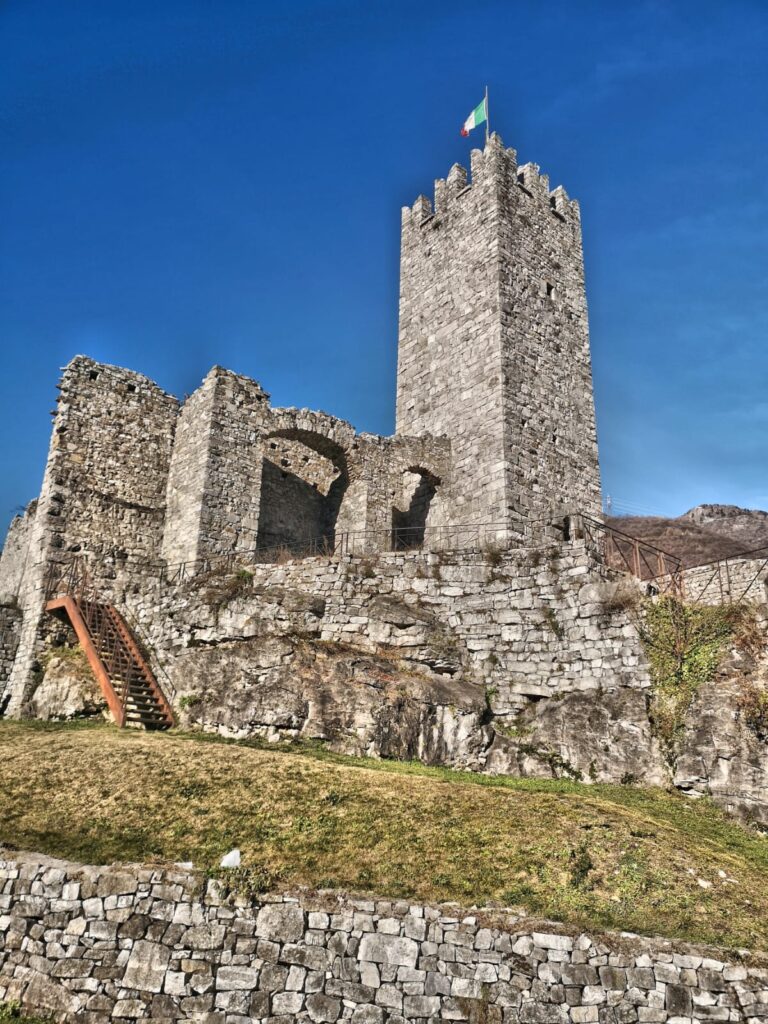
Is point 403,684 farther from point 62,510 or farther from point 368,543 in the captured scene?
point 62,510

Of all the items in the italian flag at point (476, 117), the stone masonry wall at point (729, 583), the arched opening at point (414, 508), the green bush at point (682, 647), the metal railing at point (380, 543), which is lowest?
the green bush at point (682, 647)

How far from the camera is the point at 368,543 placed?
24156 millimetres

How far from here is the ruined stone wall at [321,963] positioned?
844cm

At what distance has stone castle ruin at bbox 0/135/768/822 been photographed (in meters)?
16.2

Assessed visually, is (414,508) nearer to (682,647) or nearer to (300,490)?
(300,490)

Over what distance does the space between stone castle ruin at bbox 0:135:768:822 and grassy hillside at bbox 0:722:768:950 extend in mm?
1960

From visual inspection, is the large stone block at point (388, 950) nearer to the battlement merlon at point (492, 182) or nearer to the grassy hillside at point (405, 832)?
Answer: the grassy hillside at point (405, 832)

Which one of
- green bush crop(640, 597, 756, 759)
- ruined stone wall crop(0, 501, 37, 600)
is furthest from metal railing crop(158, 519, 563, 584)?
ruined stone wall crop(0, 501, 37, 600)

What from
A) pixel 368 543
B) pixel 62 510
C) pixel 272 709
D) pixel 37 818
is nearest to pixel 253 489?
pixel 368 543

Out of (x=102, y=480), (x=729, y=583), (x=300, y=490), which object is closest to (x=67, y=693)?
(x=102, y=480)

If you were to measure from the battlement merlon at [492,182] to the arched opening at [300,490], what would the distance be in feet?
36.2

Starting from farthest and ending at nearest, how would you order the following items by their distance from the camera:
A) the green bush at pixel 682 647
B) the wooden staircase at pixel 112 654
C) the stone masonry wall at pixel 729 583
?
the wooden staircase at pixel 112 654
the stone masonry wall at pixel 729 583
the green bush at pixel 682 647

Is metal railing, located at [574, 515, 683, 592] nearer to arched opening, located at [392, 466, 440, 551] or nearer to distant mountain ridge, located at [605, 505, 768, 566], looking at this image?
arched opening, located at [392, 466, 440, 551]

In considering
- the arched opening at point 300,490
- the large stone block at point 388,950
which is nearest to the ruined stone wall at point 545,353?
the arched opening at point 300,490
